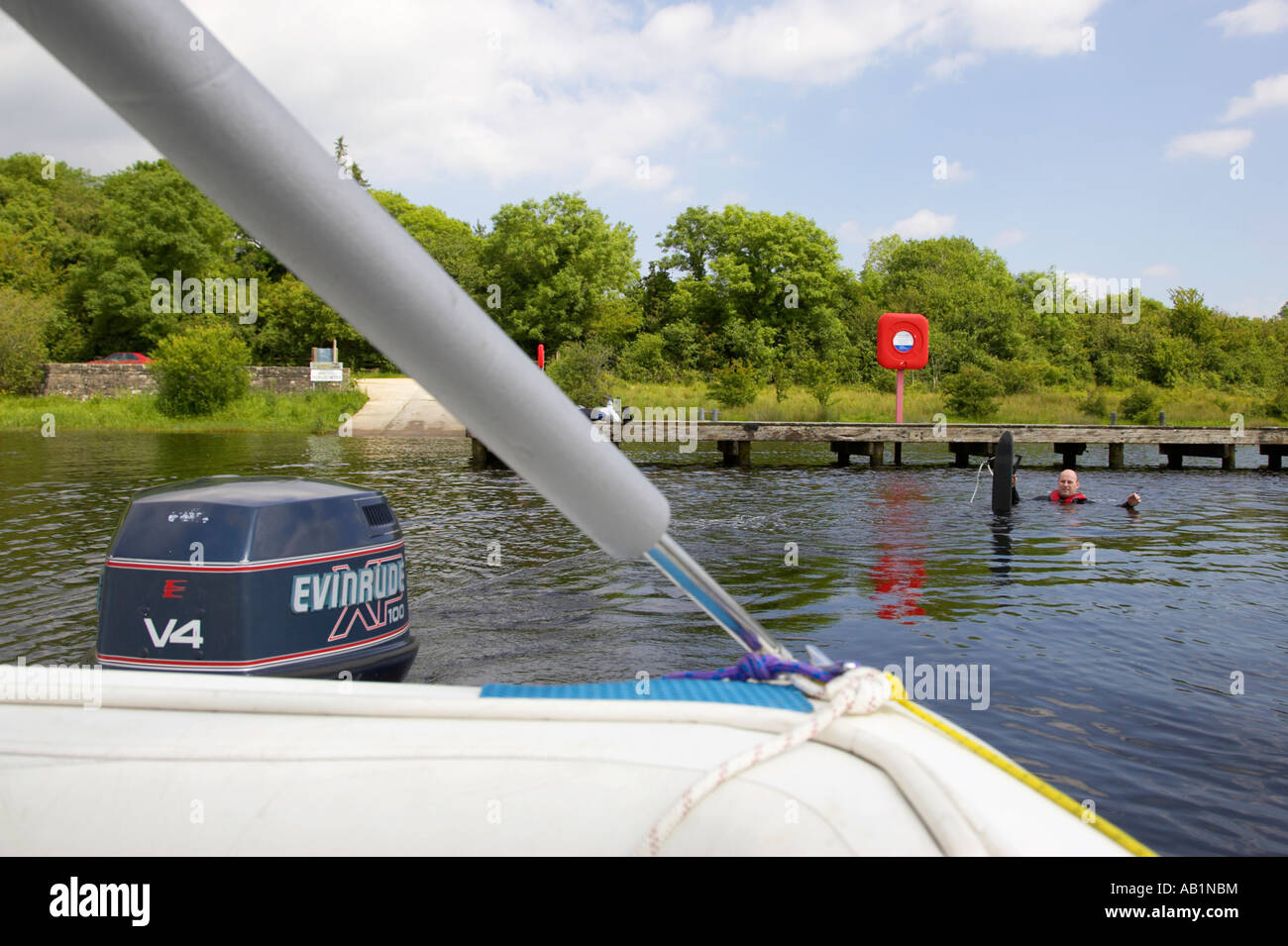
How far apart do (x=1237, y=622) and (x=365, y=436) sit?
88.7 feet

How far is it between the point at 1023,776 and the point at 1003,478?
506 inches

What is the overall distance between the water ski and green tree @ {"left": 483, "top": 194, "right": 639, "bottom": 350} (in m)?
35.4

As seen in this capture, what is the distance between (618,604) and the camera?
8312 millimetres

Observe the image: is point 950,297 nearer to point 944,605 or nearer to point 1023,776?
point 944,605

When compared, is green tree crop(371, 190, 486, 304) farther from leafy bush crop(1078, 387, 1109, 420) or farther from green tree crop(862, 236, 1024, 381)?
green tree crop(862, 236, 1024, 381)

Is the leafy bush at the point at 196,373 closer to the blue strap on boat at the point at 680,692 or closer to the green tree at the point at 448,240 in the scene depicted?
the green tree at the point at 448,240

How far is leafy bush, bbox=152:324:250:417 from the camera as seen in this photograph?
36.4 metres

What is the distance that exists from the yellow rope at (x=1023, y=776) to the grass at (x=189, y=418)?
111 ft

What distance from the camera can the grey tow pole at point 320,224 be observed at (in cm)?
90

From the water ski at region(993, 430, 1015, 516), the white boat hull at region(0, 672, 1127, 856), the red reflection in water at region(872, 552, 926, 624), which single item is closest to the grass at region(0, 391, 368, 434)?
the water ski at region(993, 430, 1015, 516)

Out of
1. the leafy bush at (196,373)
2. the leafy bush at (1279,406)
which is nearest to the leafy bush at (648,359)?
the leafy bush at (196,373)

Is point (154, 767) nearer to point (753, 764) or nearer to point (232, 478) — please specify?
point (753, 764)

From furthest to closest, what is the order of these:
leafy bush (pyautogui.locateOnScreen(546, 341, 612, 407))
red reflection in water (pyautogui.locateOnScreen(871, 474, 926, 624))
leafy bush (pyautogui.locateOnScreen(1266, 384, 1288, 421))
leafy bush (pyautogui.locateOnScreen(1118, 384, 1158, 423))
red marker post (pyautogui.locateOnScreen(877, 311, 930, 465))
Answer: leafy bush (pyautogui.locateOnScreen(1266, 384, 1288, 421)) < leafy bush (pyautogui.locateOnScreen(1118, 384, 1158, 423)) < leafy bush (pyautogui.locateOnScreen(546, 341, 612, 407)) < red marker post (pyautogui.locateOnScreen(877, 311, 930, 465)) < red reflection in water (pyautogui.locateOnScreen(871, 474, 926, 624))
